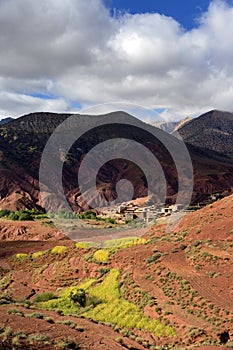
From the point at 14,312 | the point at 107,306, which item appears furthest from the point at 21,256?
the point at 14,312

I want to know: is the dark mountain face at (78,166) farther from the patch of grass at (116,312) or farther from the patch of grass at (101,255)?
the patch of grass at (116,312)

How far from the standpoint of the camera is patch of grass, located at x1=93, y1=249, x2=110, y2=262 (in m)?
28.6

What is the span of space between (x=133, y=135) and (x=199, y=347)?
13036cm

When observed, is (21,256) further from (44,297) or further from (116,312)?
(116,312)

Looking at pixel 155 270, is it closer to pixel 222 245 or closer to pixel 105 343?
pixel 222 245

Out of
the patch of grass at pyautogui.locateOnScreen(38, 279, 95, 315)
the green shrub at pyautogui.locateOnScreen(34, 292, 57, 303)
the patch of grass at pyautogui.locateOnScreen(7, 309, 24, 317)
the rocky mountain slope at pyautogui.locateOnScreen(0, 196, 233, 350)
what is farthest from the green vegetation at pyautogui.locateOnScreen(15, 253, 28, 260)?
the patch of grass at pyautogui.locateOnScreen(7, 309, 24, 317)

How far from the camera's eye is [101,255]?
29312mm

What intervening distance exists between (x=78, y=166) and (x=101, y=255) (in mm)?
98738

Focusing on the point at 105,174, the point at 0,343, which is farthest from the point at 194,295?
the point at 105,174

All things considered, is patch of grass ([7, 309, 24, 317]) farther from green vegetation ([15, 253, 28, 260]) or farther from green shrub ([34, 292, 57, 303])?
green vegetation ([15, 253, 28, 260])

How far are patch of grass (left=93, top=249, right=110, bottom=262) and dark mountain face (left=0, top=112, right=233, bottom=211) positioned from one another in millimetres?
67170

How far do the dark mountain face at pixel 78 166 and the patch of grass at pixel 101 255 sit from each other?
67.2 m

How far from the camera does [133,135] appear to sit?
14325cm

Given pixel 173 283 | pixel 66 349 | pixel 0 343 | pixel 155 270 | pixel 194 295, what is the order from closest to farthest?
pixel 0 343 < pixel 66 349 < pixel 194 295 < pixel 173 283 < pixel 155 270
